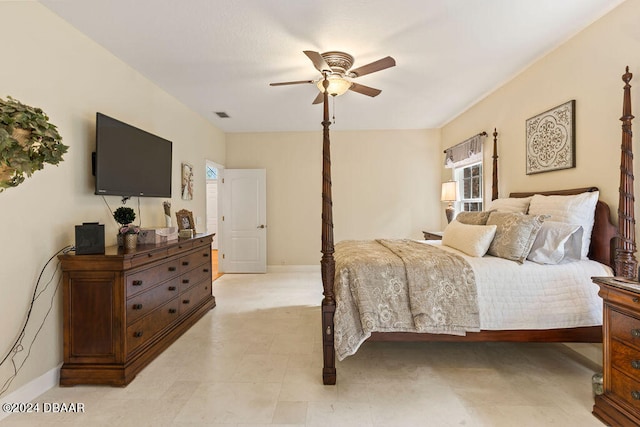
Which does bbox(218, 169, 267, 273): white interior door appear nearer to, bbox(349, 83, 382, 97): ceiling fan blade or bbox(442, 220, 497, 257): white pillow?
bbox(349, 83, 382, 97): ceiling fan blade

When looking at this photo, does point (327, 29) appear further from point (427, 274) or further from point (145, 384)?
point (145, 384)

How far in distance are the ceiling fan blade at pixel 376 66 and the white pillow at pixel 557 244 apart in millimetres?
1786

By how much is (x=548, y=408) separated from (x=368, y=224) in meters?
4.04

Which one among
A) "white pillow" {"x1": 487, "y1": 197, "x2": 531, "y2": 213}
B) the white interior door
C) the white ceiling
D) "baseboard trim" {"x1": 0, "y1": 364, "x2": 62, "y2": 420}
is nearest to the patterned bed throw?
"white pillow" {"x1": 487, "y1": 197, "x2": 531, "y2": 213}

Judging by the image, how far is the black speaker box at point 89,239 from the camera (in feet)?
7.20

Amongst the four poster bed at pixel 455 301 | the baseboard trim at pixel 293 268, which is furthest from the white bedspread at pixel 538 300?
the baseboard trim at pixel 293 268

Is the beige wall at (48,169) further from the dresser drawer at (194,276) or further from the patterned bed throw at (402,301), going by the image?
the patterned bed throw at (402,301)

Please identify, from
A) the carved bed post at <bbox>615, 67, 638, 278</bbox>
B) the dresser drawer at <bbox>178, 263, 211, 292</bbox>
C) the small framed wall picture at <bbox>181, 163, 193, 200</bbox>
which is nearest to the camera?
the carved bed post at <bbox>615, 67, 638, 278</bbox>

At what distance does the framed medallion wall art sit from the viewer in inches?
105

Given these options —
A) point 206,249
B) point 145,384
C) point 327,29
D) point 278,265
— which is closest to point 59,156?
point 145,384

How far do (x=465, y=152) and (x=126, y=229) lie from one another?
4410 millimetres

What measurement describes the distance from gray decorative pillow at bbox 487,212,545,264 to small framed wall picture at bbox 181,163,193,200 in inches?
147

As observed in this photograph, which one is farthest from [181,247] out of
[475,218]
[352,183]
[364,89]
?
[352,183]

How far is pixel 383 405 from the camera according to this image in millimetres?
1965
